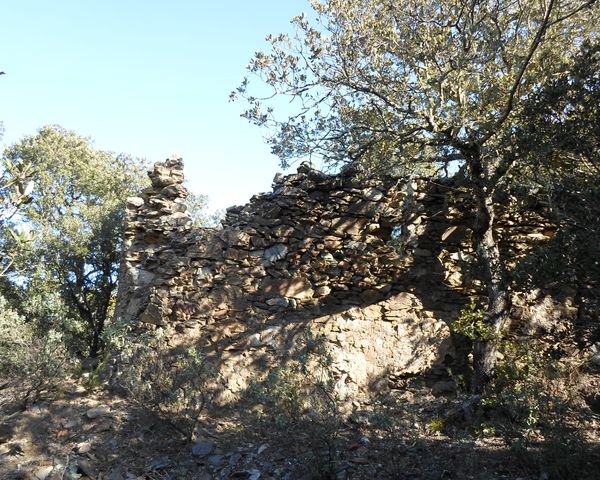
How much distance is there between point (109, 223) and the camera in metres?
13.5

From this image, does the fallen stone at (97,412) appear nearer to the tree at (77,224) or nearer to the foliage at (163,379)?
the foliage at (163,379)

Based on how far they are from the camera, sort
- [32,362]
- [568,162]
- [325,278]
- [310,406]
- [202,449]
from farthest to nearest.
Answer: [325,278]
[32,362]
[310,406]
[202,449]
[568,162]

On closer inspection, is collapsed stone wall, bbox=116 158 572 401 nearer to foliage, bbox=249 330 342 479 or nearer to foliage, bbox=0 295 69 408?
foliage, bbox=249 330 342 479

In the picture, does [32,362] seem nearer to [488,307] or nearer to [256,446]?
[256,446]

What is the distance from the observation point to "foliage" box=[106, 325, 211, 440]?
7.14m

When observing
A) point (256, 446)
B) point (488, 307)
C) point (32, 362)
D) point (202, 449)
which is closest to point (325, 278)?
point (488, 307)

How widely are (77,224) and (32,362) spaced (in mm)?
6338

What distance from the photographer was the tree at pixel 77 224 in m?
12.9

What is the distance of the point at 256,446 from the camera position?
687cm

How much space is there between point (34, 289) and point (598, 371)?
1233cm

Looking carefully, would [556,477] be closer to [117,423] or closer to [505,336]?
[505,336]

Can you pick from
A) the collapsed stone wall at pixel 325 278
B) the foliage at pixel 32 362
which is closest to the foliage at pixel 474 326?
the collapsed stone wall at pixel 325 278

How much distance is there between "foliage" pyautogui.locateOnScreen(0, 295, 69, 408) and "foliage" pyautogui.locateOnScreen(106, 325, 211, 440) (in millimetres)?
868

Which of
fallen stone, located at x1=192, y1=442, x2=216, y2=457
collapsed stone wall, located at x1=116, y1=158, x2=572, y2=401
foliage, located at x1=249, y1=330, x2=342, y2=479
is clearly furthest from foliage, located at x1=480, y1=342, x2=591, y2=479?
fallen stone, located at x1=192, y1=442, x2=216, y2=457
